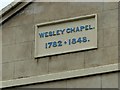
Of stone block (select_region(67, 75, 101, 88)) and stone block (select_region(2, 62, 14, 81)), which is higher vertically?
stone block (select_region(2, 62, 14, 81))

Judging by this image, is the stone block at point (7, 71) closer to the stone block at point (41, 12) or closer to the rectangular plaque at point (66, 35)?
the rectangular plaque at point (66, 35)

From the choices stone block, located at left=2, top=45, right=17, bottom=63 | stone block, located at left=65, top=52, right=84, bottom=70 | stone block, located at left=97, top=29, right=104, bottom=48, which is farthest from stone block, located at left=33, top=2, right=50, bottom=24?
stone block, located at left=97, top=29, right=104, bottom=48

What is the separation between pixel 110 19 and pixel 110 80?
202cm

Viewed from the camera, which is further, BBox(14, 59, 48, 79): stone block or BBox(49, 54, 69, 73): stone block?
BBox(14, 59, 48, 79): stone block

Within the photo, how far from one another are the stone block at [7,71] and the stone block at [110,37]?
3451 millimetres

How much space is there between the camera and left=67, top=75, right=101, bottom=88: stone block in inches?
930

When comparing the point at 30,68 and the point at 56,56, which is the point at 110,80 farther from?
the point at 30,68

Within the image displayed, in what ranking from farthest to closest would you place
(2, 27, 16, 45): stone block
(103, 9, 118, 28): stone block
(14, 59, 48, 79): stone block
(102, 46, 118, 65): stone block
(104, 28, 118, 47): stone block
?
(2, 27, 16, 45): stone block → (14, 59, 48, 79): stone block → (103, 9, 118, 28): stone block → (104, 28, 118, 47): stone block → (102, 46, 118, 65): stone block

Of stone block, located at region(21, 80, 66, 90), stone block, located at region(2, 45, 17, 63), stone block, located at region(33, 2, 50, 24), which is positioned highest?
stone block, located at region(33, 2, 50, 24)

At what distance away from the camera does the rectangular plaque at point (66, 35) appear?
24312mm

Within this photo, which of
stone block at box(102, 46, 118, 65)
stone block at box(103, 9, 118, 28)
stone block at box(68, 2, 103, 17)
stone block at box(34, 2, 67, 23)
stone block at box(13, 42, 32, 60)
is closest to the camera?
stone block at box(102, 46, 118, 65)

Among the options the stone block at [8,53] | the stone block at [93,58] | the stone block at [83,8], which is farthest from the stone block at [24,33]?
the stone block at [93,58]

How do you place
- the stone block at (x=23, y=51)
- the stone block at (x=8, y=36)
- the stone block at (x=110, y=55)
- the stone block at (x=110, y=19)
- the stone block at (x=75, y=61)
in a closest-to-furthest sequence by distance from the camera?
the stone block at (x=110, y=55), the stone block at (x=110, y=19), the stone block at (x=75, y=61), the stone block at (x=23, y=51), the stone block at (x=8, y=36)

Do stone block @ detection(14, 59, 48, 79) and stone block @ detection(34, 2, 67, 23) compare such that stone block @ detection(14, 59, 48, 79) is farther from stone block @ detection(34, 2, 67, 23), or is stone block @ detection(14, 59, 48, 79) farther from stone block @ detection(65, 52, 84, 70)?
stone block @ detection(34, 2, 67, 23)
